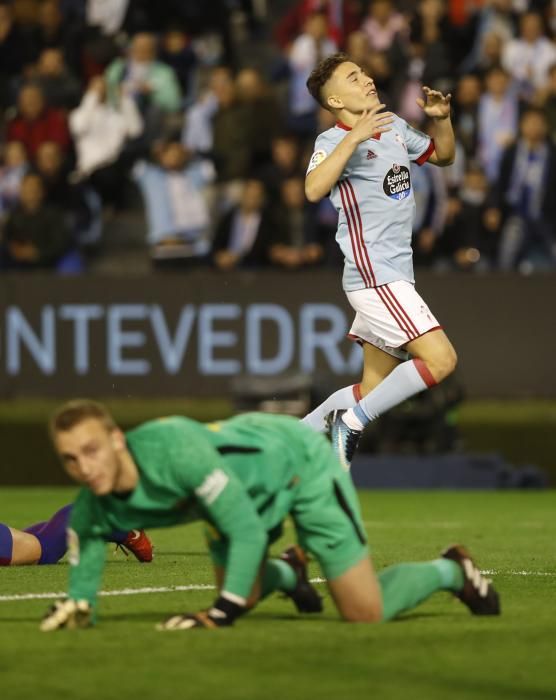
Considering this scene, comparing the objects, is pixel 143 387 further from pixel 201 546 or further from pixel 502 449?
pixel 201 546

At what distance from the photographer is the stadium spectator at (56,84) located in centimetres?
1830

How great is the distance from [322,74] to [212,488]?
353 cm

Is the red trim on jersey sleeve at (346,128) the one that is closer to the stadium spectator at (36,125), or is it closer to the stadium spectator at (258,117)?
the stadium spectator at (258,117)

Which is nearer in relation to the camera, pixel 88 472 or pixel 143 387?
pixel 88 472

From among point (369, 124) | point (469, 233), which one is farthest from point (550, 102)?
point (369, 124)

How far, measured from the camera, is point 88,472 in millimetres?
5559

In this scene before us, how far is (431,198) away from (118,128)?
3.71m

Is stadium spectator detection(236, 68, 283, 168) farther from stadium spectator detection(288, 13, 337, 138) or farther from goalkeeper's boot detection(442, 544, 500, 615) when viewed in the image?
goalkeeper's boot detection(442, 544, 500, 615)

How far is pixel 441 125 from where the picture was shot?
8727 millimetres

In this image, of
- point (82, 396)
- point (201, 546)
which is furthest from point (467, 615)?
point (82, 396)

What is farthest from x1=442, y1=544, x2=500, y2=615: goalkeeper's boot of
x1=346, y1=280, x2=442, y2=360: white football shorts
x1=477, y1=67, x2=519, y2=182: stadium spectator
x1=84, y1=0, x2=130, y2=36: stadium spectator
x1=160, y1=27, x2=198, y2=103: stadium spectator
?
x1=84, y1=0, x2=130, y2=36: stadium spectator

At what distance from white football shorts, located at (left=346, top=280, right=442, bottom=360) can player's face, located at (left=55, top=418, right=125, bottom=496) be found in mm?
3144

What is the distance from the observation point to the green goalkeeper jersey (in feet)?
18.5

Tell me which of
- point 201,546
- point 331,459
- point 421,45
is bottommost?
point 201,546
